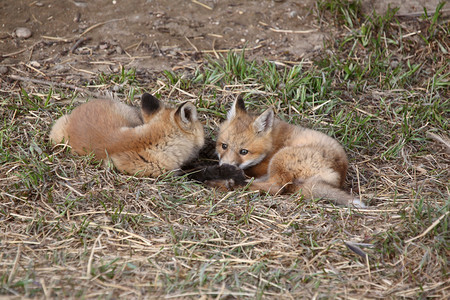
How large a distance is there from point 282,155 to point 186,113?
107cm

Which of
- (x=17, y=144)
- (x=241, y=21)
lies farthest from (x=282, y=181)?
(x=241, y=21)

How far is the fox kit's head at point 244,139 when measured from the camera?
15.6ft

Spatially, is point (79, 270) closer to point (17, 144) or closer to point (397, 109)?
point (17, 144)

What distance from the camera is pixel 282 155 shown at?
456 cm

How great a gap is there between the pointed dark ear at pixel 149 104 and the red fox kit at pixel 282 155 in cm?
82

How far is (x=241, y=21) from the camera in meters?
6.72

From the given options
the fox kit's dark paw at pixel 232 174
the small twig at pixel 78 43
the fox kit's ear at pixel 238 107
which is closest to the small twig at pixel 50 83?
the small twig at pixel 78 43

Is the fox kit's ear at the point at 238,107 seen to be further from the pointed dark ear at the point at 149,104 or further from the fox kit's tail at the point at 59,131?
the fox kit's tail at the point at 59,131

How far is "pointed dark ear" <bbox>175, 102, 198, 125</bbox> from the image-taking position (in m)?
4.27

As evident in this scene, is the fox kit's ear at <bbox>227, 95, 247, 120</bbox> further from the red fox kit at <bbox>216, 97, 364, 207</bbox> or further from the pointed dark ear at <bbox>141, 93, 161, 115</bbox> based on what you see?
the pointed dark ear at <bbox>141, 93, 161, 115</bbox>

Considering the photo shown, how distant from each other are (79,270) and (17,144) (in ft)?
6.75

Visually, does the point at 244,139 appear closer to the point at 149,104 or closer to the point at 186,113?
the point at 186,113

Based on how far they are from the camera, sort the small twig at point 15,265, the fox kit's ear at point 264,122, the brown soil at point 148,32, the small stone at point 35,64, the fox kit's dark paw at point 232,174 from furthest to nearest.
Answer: the brown soil at point 148,32
the small stone at point 35,64
the fox kit's ear at point 264,122
the fox kit's dark paw at point 232,174
the small twig at point 15,265

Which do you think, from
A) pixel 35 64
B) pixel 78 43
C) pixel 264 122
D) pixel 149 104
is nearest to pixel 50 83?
pixel 35 64
